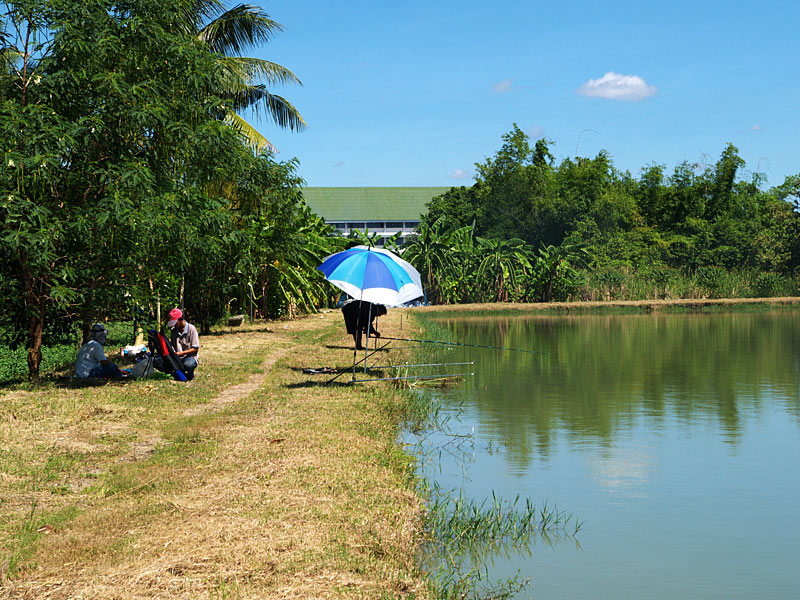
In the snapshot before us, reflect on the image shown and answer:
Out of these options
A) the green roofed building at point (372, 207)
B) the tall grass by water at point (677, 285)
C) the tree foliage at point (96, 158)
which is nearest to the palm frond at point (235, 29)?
the tree foliage at point (96, 158)

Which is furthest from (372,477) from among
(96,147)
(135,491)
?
(96,147)

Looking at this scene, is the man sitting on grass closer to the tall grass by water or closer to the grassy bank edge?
the grassy bank edge

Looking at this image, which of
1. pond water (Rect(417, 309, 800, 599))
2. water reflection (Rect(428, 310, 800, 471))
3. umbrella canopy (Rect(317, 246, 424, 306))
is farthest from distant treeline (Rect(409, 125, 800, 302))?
umbrella canopy (Rect(317, 246, 424, 306))

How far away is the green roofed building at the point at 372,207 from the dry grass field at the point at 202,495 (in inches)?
2799

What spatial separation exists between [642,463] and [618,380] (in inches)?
308

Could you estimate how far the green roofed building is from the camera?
8444 centimetres

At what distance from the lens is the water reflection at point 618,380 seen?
12.6 meters

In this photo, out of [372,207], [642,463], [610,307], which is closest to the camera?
[642,463]

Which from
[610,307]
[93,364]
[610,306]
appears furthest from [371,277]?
[610,306]

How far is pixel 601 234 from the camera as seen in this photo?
187 feet

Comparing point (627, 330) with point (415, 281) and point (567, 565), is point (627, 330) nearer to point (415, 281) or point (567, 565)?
point (415, 281)

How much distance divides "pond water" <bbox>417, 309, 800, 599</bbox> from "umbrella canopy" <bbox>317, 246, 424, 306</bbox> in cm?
205

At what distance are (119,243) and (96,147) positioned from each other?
148 centimetres

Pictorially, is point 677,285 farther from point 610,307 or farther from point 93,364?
point 93,364
